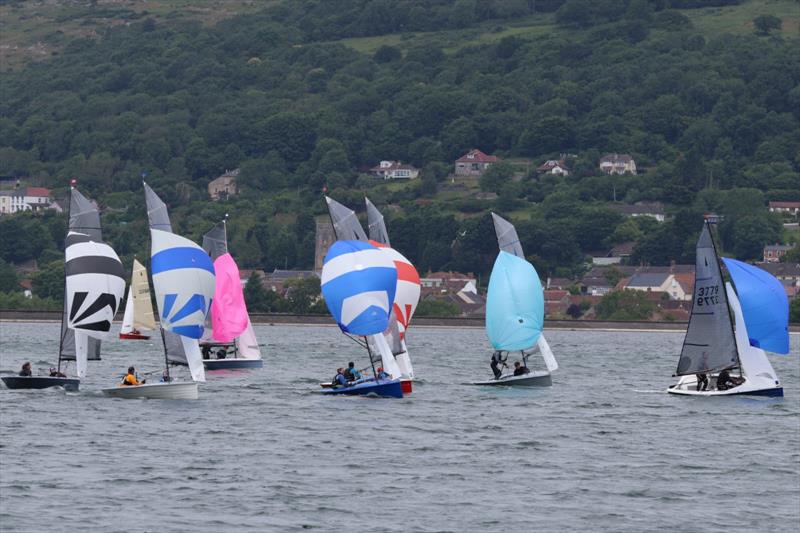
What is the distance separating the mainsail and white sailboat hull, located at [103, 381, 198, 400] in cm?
103

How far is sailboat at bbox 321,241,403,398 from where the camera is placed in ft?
178

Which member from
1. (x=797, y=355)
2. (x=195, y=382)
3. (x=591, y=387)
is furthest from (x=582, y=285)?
(x=195, y=382)

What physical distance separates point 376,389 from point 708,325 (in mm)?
11022

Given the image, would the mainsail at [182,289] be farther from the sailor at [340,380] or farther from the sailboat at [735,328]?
the sailboat at [735,328]

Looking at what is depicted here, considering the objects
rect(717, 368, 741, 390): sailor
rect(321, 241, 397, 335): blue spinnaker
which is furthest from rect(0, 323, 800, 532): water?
rect(321, 241, 397, 335): blue spinnaker

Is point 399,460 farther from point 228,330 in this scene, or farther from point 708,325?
point 228,330

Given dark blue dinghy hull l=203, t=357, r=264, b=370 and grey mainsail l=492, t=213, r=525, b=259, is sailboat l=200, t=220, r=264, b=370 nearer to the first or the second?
dark blue dinghy hull l=203, t=357, r=264, b=370

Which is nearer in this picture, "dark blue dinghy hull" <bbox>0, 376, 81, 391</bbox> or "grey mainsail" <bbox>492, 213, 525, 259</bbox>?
"dark blue dinghy hull" <bbox>0, 376, 81, 391</bbox>

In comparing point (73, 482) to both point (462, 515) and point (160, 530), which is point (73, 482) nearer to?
point (160, 530)

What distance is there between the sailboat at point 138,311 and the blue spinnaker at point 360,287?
42.7 m

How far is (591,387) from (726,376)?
1137 cm

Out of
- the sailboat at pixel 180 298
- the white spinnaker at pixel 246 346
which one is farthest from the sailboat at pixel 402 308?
the white spinnaker at pixel 246 346

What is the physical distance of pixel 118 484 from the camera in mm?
37625

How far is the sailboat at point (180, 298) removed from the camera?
52906mm
